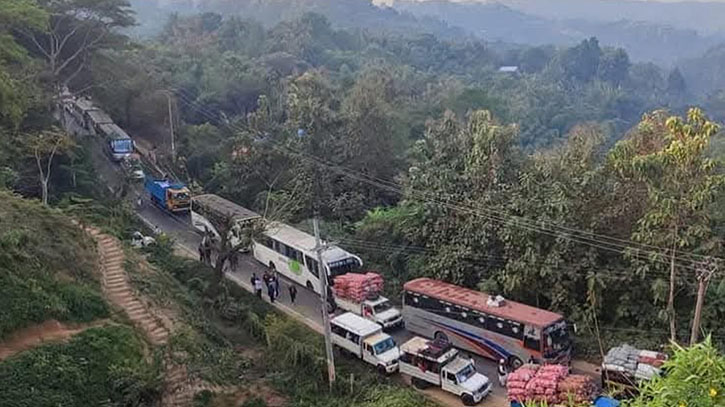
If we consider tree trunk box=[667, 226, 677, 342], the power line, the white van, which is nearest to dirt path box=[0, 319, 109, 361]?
the white van

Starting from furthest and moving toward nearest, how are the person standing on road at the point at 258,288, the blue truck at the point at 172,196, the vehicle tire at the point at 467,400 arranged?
the blue truck at the point at 172,196 → the person standing on road at the point at 258,288 → the vehicle tire at the point at 467,400

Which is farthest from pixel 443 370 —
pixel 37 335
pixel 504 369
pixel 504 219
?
pixel 37 335

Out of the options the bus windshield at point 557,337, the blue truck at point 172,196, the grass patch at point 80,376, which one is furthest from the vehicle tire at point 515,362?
the blue truck at point 172,196

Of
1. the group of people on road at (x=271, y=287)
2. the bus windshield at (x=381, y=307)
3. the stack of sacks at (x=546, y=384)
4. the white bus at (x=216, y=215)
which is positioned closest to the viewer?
the stack of sacks at (x=546, y=384)

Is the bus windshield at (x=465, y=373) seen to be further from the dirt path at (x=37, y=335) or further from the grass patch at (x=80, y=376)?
the dirt path at (x=37, y=335)

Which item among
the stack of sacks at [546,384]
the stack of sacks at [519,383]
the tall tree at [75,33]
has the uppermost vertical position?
the tall tree at [75,33]

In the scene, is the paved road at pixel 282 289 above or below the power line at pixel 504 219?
below

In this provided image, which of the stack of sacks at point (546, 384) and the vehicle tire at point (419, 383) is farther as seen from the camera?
the vehicle tire at point (419, 383)
